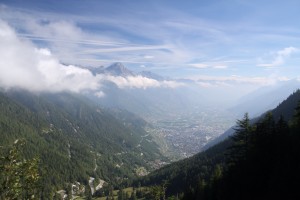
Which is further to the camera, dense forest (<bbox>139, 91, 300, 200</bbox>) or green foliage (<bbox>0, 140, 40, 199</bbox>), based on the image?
dense forest (<bbox>139, 91, 300, 200</bbox>)

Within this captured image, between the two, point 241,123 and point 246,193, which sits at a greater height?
point 241,123

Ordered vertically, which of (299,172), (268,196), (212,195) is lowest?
(212,195)

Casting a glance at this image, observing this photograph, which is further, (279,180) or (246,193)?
(246,193)

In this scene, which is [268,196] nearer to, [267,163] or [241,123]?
[267,163]

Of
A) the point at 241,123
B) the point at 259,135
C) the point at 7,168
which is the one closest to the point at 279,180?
the point at 259,135

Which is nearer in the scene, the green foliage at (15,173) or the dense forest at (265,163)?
the green foliage at (15,173)

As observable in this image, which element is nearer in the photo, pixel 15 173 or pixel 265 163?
pixel 15 173

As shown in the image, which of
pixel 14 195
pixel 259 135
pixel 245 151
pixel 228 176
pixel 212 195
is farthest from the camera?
pixel 212 195

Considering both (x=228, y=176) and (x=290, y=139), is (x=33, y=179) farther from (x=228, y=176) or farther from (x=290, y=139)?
(x=228, y=176)

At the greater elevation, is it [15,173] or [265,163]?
[15,173]

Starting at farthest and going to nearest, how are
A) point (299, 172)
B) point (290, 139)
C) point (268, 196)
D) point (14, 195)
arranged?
1. point (290, 139)
2. point (268, 196)
3. point (299, 172)
4. point (14, 195)
